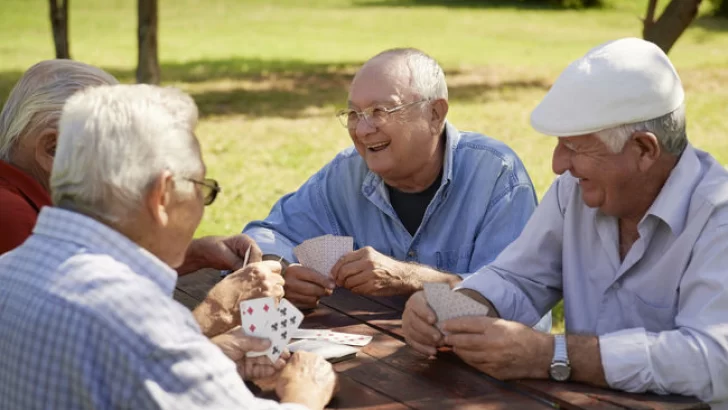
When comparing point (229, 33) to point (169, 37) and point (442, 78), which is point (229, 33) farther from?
point (442, 78)

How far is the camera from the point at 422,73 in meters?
4.05

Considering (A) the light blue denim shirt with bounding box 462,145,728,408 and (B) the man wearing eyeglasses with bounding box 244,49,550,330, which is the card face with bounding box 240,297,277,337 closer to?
(A) the light blue denim shirt with bounding box 462,145,728,408

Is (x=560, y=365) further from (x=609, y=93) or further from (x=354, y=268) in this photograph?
(x=354, y=268)

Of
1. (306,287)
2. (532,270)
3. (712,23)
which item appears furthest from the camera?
(712,23)

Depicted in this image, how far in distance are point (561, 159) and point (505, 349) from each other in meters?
0.58

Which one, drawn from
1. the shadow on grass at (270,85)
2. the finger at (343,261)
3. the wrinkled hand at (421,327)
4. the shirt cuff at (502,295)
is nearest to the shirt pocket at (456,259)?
the finger at (343,261)

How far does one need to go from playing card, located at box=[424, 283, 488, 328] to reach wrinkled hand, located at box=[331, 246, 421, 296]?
0.60 m

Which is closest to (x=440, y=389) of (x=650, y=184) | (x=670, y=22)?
(x=650, y=184)

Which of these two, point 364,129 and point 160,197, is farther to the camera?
point 364,129

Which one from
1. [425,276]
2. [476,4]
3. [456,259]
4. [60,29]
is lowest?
[476,4]

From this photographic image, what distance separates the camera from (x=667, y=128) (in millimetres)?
2844

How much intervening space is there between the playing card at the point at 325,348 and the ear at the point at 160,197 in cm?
86

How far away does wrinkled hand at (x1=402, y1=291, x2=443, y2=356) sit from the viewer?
295 cm

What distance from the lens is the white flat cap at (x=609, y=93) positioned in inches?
110
